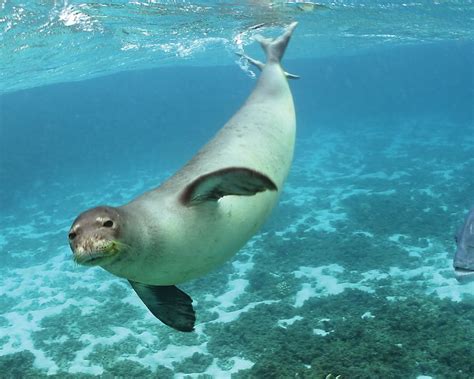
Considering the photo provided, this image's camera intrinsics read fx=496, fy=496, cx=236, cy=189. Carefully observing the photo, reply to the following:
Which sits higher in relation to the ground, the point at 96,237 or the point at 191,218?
the point at 96,237

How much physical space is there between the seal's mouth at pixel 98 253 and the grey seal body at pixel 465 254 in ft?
12.8

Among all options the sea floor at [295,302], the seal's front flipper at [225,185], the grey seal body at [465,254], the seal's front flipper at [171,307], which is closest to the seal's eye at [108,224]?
the seal's front flipper at [225,185]

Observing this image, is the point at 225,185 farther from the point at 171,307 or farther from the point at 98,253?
the point at 171,307

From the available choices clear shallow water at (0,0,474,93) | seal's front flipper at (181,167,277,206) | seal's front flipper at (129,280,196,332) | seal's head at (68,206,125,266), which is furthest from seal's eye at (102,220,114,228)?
clear shallow water at (0,0,474,93)

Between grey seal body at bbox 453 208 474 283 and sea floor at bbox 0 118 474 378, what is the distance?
343 cm

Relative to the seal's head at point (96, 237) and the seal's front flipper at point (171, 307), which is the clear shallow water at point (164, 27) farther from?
the seal's head at point (96, 237)

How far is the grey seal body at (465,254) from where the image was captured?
504 centimetres

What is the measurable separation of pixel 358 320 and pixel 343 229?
615cm

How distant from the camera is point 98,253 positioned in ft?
7.88

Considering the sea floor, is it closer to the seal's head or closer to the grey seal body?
the grey seal body

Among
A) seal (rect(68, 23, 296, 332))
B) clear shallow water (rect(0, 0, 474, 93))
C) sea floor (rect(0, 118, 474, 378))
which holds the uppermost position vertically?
seal (rect(68, 23, 296, 332))

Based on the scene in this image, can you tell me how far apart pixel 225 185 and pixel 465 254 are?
3.63 metres

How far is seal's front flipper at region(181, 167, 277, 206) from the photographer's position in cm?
256

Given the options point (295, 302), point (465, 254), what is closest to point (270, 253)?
point (295, 302)
